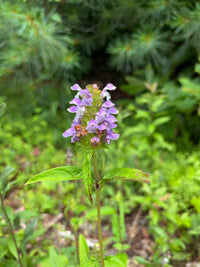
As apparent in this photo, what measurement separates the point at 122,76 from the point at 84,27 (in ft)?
2.67

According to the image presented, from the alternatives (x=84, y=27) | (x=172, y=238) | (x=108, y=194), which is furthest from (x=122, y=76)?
(x=172, y=238)

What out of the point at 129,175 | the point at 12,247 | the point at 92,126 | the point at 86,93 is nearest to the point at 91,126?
the point at 92,126

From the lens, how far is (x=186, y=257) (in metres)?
1.62

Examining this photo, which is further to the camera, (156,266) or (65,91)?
(65,91)

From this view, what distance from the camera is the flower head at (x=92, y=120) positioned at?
3.00 ft

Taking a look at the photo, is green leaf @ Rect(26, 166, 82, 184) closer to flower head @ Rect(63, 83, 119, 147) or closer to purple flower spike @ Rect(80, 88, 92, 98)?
flower head @ Rect(63, 83, 119, 147)

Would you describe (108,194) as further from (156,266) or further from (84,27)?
(84,27)

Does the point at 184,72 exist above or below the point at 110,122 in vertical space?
above

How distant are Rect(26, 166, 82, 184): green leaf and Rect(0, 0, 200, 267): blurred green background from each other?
56 cm

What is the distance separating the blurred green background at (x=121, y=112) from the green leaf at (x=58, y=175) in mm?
562

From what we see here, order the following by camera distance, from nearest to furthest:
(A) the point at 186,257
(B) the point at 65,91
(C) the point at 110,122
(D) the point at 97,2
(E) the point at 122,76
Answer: (C) the point at 110,122
(A) the point at 186,257
(D) the point at 97,2
(B) the point at 65,91
(E) the point at 122,76

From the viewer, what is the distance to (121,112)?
8.00 ft

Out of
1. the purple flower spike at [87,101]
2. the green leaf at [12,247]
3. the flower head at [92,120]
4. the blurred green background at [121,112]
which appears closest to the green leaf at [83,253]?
the blurred green background at [121,112]

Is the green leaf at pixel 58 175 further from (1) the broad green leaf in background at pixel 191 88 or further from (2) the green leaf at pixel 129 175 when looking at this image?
(1) the broad green leaf in background at pixel 191 88
